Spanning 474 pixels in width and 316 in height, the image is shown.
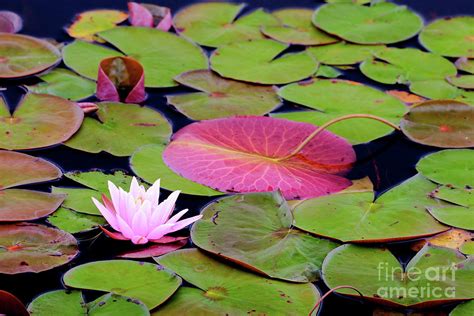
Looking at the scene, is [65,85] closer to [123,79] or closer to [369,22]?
[123,79]

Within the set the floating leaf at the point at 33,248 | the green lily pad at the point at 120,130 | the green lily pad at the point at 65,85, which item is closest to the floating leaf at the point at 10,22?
the green lily pad at the point at 65,85

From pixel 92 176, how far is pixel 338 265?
104 centimetres

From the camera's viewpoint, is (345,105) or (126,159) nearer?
(126,159)

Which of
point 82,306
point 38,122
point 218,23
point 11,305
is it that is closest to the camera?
point 11,305

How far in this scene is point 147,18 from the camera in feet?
13.9

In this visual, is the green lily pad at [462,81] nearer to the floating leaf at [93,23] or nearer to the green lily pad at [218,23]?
the green lily pad at [218,23]

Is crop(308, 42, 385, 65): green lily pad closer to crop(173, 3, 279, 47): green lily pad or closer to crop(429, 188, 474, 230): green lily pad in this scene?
crop(173, 3, 279, 47): green lily pad

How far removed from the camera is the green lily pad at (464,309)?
240 centimetres

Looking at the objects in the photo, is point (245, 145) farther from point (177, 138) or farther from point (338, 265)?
point (338, 265)

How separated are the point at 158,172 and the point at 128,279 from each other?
0.68 metres

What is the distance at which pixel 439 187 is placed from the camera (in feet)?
9.92

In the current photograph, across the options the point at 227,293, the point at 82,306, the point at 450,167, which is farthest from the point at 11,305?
the point at 450,167

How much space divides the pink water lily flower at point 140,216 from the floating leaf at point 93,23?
1.68 m

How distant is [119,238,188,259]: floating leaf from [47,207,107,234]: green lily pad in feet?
0.63
